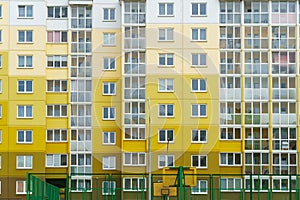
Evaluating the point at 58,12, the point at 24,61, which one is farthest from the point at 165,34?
the point at 24,61

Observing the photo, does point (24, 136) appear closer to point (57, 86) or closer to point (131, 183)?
point (57, 86)

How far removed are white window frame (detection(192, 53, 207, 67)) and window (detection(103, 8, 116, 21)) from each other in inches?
242

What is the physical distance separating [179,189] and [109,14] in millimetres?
22954

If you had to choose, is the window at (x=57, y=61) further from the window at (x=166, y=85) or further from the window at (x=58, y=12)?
the window at (x=166, y=85)

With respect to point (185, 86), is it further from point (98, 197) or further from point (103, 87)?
point (98, 197)

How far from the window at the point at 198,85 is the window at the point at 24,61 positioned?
1135cm

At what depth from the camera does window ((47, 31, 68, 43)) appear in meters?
56.8

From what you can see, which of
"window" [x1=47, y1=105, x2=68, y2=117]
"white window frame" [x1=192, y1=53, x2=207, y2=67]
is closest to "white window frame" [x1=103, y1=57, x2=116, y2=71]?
"window" [x1=47, y1=105, x2=68, y2=117]

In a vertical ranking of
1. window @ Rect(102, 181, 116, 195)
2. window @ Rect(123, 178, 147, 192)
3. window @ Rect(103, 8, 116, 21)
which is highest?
window @ Rect(103, 8, 116, 21)

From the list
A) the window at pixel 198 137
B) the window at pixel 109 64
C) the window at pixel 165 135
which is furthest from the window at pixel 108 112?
the window at pixel 198 137

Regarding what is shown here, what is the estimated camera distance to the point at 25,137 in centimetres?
5659

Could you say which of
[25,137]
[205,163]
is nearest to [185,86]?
[205,163]

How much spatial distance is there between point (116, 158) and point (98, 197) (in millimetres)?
7987

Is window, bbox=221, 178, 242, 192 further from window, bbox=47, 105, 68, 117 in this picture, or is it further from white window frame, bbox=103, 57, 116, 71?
window, bbox=47, 105, 68, 117
